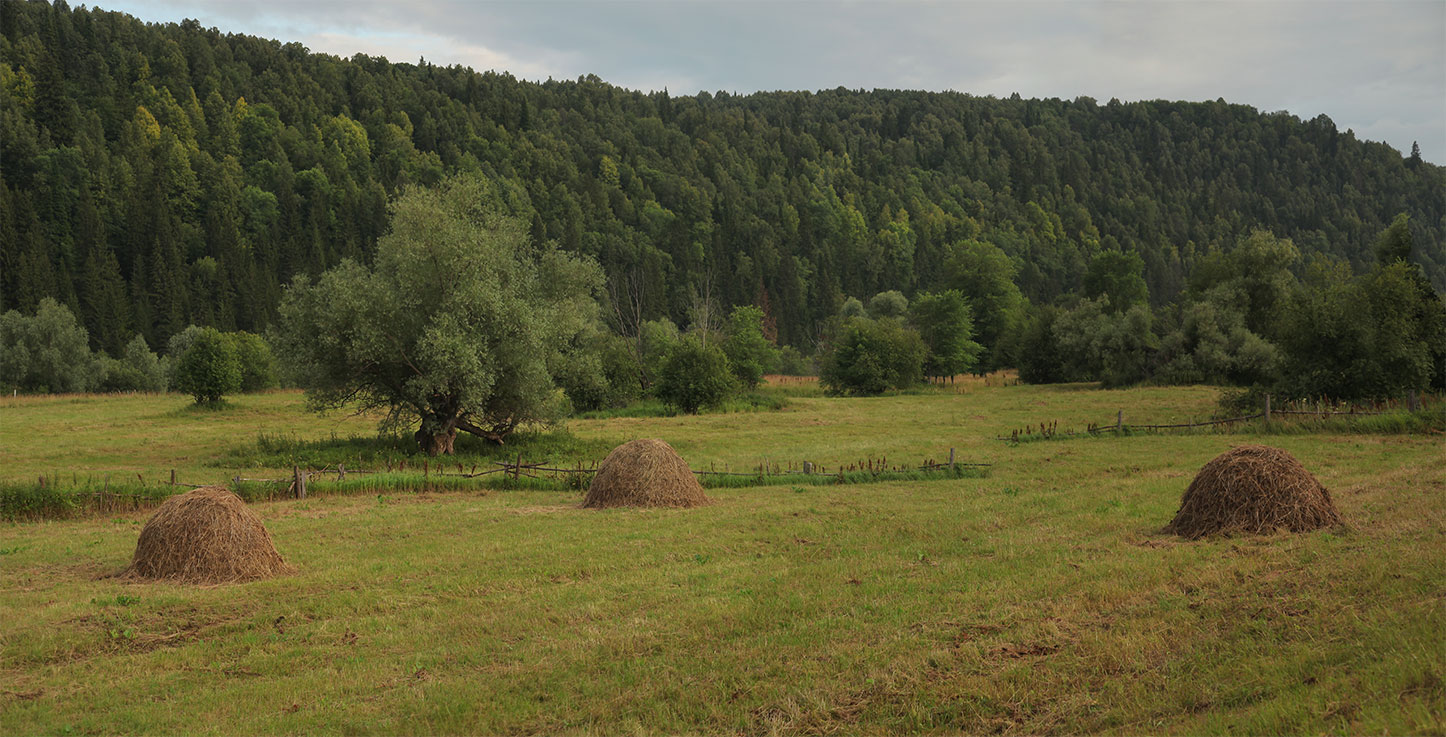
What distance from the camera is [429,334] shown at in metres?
34.2

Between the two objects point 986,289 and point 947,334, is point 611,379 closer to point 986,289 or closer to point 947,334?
point 947,334

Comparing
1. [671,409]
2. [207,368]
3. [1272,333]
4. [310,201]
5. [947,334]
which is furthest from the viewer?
[310,201]

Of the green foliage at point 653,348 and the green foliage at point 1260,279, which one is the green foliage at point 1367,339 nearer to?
the green foliage at point 1260,279

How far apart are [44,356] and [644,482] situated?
250ft

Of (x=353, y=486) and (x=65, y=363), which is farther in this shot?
(x=65, y=363)

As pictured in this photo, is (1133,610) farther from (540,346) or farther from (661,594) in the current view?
(540,346)

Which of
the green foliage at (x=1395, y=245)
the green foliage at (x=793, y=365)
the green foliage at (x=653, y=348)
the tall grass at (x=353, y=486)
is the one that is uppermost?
the green foliage at (x=1395, y=245)

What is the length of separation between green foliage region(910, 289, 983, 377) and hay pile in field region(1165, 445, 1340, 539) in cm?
7643

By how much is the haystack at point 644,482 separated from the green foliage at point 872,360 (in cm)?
5608

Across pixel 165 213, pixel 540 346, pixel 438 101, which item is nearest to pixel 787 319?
pixel 438 101

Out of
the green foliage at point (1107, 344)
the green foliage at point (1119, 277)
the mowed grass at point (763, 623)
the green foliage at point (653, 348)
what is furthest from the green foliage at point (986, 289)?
the mowed grass at point (763, 623)

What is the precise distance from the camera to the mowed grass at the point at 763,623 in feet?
29.8

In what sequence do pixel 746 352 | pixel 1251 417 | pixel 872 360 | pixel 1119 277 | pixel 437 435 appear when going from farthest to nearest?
pixel 1119 277, pixel 872 360, pixel 746 352, pixel 1251 417, pixel 437 435

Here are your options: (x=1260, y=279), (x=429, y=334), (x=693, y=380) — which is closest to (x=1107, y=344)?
(x=1260, y=279)
